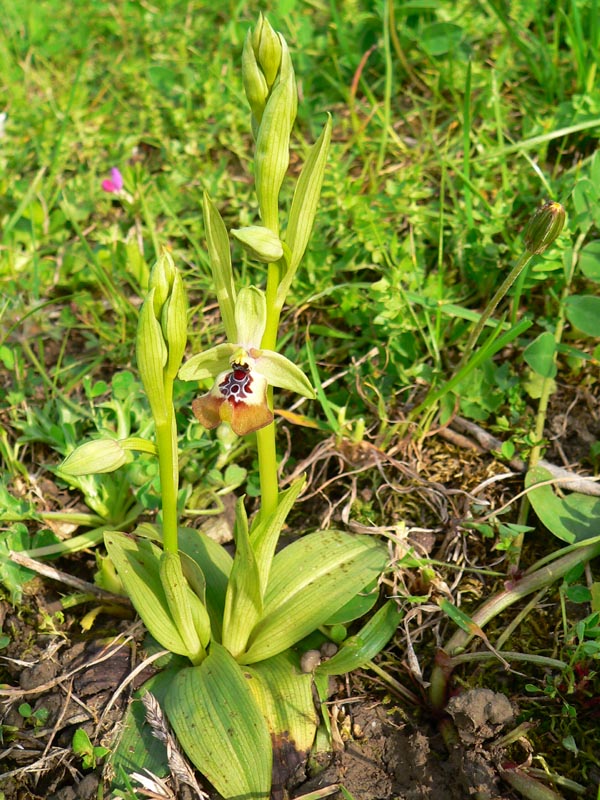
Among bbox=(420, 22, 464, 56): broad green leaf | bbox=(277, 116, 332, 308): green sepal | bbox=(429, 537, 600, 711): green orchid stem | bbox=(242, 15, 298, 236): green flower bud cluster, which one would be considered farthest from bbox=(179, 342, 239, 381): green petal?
bbox=(420, 22, 464, 56): broad green leaf

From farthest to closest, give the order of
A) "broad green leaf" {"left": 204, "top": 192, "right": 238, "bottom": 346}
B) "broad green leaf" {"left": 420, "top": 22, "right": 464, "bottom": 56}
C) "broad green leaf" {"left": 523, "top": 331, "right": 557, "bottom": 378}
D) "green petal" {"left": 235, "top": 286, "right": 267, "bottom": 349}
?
1. "broad green leaf" {"left": 420, "top": 22, "right": 464, "bottom": 56}
2. "broad green leaf" {"left": 523, "top": 331, "right": 557, "bottom": 378}
3. "broad green leaf" {"left": 204, "top": 192, "right": 238, "bottom": 346}
4. "green petal" {"left": 235, "top": 286, "right": 267, "bottom": 349}

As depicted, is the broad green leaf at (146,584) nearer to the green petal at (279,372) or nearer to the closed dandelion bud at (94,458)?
the closed dandelion bud at (94,458)

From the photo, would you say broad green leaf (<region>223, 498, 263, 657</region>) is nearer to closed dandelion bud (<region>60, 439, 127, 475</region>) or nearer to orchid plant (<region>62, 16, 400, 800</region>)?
orchid plant (<region>62, 16, 400, 800</region>)

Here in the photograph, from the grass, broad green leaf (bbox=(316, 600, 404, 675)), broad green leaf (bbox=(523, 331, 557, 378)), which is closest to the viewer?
broad green leaf (bbox=(316, 600, 404, 675))

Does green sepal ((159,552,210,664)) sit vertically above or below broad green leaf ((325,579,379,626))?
above

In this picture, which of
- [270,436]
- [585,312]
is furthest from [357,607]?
[585,312]

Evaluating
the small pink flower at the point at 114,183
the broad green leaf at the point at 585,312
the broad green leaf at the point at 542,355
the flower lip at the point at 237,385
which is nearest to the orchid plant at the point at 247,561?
the flower lip at the point at 237,385
